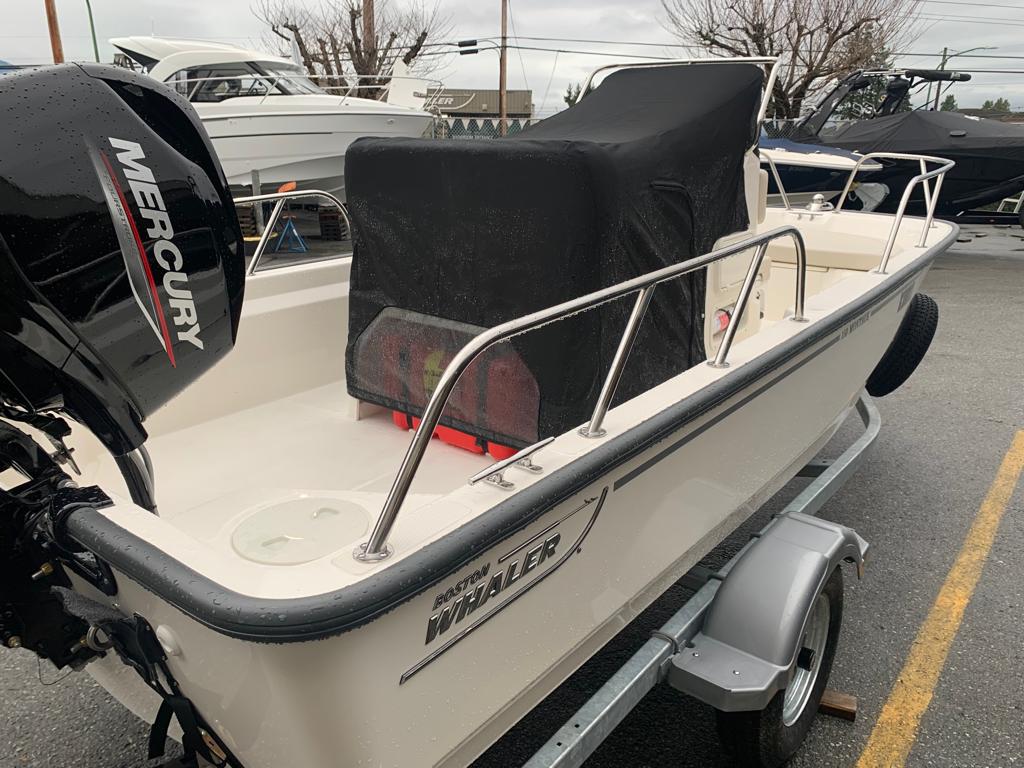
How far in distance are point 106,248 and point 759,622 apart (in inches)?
70.9

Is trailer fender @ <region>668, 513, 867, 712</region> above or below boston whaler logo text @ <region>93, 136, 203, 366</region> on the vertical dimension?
below

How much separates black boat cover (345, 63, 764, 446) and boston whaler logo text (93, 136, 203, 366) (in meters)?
1.05

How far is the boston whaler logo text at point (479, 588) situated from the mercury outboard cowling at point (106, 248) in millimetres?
757

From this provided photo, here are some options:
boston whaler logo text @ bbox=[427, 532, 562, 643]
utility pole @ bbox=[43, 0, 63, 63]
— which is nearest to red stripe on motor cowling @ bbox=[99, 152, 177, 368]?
boston whaler logo text @ bbox=[427, 532, 562, 643]

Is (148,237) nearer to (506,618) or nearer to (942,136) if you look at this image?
(506,618)

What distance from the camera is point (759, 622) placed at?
2129 mm

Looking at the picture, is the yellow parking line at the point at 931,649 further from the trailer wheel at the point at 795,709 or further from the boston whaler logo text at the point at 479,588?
the boston whaler logo text at the point at 479,588

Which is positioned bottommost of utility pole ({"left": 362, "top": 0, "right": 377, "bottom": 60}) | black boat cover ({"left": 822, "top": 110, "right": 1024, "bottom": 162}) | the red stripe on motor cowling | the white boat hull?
the white boat hull

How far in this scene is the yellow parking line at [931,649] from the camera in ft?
7.83

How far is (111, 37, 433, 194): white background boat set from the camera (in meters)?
9.75

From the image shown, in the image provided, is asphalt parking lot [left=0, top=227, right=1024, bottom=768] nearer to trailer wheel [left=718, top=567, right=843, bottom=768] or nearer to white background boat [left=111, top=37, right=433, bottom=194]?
trailer wheel [left=718, top=567, right=843, bottom=768]

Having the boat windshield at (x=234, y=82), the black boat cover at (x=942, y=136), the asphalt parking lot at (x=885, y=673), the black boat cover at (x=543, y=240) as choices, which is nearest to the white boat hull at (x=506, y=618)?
the black boat cover at (x=543, y=240)

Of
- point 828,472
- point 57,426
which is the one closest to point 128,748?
point 57,426

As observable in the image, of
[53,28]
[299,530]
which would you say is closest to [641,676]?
[299,530]
